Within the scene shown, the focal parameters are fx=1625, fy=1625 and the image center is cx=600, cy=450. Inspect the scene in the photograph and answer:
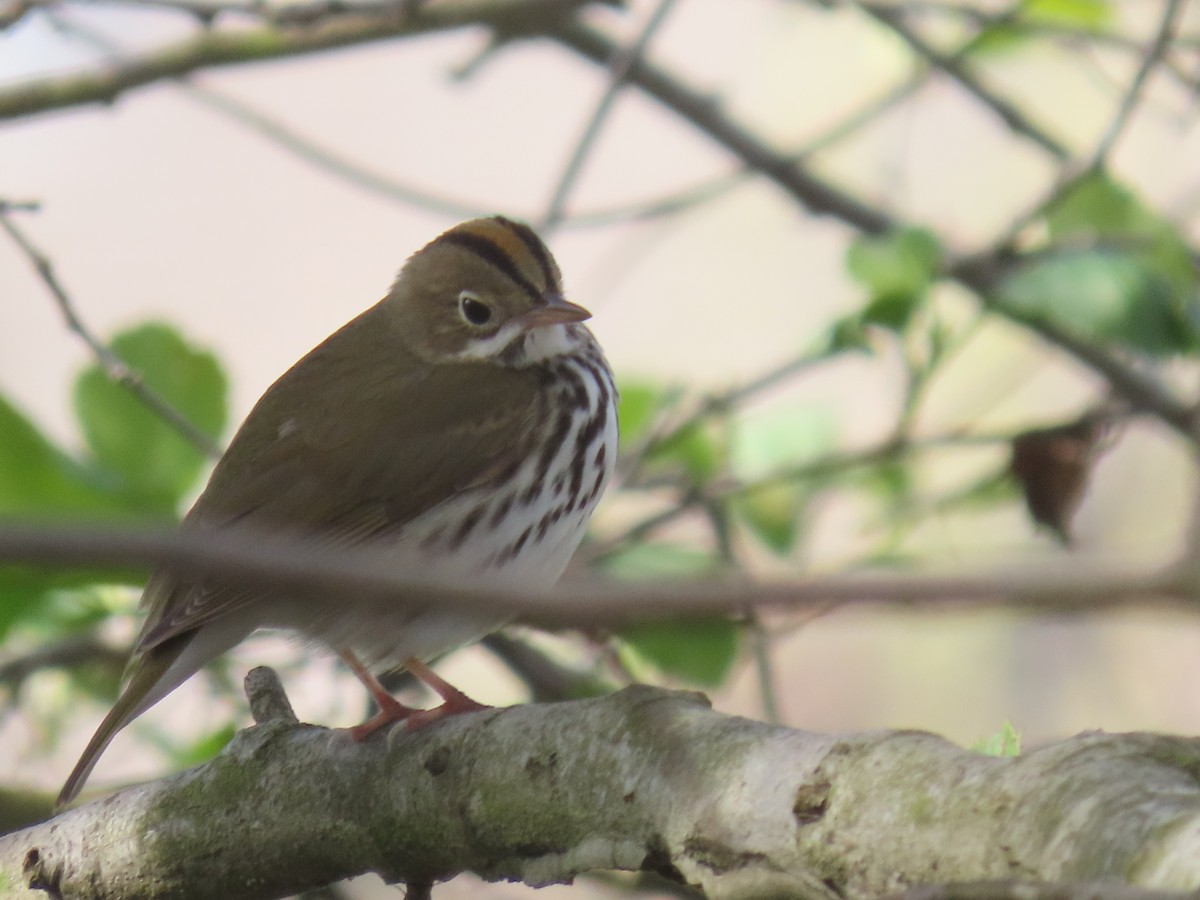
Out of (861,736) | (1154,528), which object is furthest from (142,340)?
(1154,528)

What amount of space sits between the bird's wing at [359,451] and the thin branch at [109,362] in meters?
0.09

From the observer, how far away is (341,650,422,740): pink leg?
79.6 inches

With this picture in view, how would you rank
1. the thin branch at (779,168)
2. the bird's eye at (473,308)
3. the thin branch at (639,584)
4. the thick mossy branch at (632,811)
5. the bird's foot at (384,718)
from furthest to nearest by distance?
1. the thin branch at (779,168)
2. the bird's eye at (473,308)
3. the bird's foot at (384,718)
4. the thick mossy branch at (632,811)
5. the thin branch at (639,584)

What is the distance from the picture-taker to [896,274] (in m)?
2.69

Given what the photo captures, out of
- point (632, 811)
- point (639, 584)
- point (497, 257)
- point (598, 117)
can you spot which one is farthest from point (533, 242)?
point (639, 584)

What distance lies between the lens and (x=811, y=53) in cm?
584

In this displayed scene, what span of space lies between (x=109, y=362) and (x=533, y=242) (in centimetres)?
81

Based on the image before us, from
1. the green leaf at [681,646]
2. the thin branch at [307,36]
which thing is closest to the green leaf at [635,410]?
the green leaf at [681,646]

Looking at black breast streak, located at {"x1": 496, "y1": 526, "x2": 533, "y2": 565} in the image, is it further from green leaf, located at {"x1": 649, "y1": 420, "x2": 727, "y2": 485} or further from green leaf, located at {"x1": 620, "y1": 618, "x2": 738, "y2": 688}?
green leaf, located at {"x1": 649, "y1": 420, "x2": 727, "y2": 485}

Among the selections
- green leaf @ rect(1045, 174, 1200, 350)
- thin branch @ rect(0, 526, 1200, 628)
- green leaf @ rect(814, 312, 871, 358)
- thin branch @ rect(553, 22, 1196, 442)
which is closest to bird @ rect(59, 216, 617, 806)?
green leaf @ rect(814, 312, 871, 358)

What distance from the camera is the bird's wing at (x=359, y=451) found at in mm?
2699

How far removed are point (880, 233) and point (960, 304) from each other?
138 centimetres

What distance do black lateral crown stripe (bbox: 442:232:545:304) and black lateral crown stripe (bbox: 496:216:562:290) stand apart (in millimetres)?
40

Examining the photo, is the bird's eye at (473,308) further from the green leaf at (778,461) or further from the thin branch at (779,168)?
the thin branch at (779,168)
